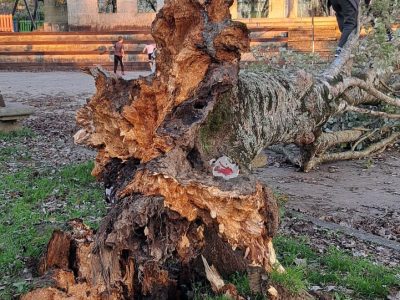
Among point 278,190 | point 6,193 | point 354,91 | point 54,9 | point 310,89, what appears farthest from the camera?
point 54,9

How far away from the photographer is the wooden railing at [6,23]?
30.2 m

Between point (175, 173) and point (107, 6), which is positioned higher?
point (107, 6)

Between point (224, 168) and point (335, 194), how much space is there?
307cm

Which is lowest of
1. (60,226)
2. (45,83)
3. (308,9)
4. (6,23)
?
(45,83)

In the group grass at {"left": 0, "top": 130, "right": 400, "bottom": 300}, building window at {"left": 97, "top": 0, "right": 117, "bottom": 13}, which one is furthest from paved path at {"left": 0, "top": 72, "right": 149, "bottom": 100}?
grass at {"left": 0, "top": 130, "right": 400, "bottom": 300}

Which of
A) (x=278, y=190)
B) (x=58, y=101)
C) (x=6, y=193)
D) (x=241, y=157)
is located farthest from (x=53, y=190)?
(x=58, y=101)

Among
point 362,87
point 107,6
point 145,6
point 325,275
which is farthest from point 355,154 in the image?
point 107,6

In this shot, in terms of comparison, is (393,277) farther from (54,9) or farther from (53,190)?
(54,9)

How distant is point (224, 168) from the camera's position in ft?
11.8

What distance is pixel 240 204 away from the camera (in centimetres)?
340

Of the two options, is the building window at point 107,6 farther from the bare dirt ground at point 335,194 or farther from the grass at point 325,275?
the grass at point 325,275

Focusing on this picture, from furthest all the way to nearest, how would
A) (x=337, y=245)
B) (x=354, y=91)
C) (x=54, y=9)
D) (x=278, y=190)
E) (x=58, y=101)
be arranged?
(x=54, y=9) → (x=58, y=101) → (x=354, y=91) → (x=278, y=190) → (x=337, y=245)

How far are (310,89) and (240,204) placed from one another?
7.39ft

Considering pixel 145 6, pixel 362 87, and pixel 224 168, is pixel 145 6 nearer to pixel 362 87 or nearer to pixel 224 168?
pixel 362 87
